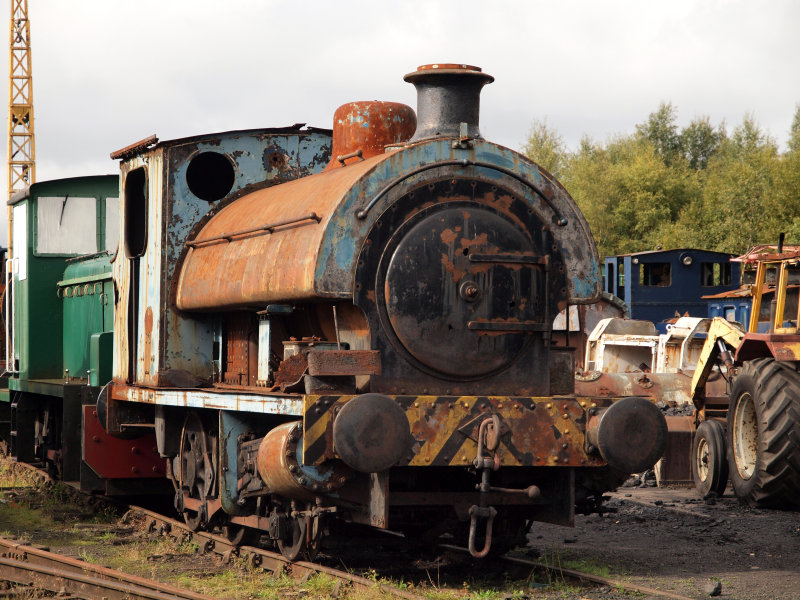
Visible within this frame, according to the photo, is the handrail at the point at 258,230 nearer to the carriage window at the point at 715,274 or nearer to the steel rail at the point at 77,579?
the steel rail at the point at 77,579

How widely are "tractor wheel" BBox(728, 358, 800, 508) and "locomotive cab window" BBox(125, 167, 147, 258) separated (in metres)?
5.72

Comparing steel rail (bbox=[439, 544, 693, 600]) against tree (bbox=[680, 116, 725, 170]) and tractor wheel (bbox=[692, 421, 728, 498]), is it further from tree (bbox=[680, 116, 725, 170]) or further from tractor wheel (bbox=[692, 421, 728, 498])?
tree (bbox=[680, 116, 725, 170])

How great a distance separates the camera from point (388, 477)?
21.9 feet

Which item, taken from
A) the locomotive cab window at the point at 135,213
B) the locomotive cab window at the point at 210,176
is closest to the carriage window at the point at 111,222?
the locomotive cab window at the point at 135,213

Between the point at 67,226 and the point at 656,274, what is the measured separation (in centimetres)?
2181

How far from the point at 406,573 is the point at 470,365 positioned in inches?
62.6

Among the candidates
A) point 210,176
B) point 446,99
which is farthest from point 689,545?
point 210,176

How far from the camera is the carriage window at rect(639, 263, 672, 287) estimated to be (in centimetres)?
3161

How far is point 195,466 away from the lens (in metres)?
8.63

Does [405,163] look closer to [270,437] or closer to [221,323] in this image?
[270,437]

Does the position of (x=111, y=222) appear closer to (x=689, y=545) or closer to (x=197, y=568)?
(x=197, y=568)

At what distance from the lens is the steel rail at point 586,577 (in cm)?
682

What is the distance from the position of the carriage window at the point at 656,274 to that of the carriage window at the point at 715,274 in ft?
3.28

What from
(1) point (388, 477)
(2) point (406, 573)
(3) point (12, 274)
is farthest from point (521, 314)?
(3) point (12, 274)
